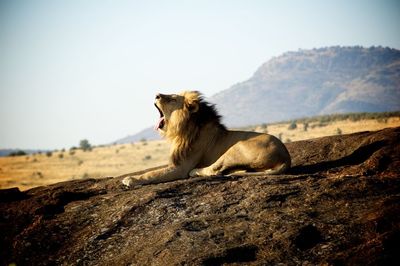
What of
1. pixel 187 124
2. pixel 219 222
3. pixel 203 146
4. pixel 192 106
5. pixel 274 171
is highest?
pixel 192 106

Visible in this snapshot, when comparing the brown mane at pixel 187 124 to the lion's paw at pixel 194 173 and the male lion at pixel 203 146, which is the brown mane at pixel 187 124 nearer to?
the male lion at pixel 203 146

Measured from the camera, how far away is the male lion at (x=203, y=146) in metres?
8.36

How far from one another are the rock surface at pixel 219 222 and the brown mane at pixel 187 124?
4.75ft

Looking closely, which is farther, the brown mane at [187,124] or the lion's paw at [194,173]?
the brown mane at [187,124]

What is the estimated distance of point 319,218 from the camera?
574 cm

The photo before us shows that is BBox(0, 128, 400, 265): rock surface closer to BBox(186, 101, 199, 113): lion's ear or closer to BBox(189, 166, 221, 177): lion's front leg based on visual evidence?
BBox(189, 166, 221, 177): lion's front leg

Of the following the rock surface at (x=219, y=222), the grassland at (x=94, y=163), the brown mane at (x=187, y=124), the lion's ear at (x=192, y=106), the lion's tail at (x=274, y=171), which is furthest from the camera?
the grassland at (x=94, y=163)

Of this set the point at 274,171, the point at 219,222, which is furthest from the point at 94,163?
the point at 219,222

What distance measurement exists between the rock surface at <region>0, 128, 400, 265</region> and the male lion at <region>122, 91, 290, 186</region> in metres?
0.71

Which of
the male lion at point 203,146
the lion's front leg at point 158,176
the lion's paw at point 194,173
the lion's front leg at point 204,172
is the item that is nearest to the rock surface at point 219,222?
the lion's front leg at point 158,176

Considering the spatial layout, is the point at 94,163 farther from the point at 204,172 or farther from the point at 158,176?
the point at 158,176

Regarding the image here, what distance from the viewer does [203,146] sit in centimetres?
920

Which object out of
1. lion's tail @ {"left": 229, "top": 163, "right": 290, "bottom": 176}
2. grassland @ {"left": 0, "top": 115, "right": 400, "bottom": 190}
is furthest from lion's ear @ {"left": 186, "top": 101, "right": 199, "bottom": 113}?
grassland @ {"left": 0, "top": 115, "right": 400, "bottom": 190}

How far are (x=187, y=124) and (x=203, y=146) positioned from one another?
57cm
